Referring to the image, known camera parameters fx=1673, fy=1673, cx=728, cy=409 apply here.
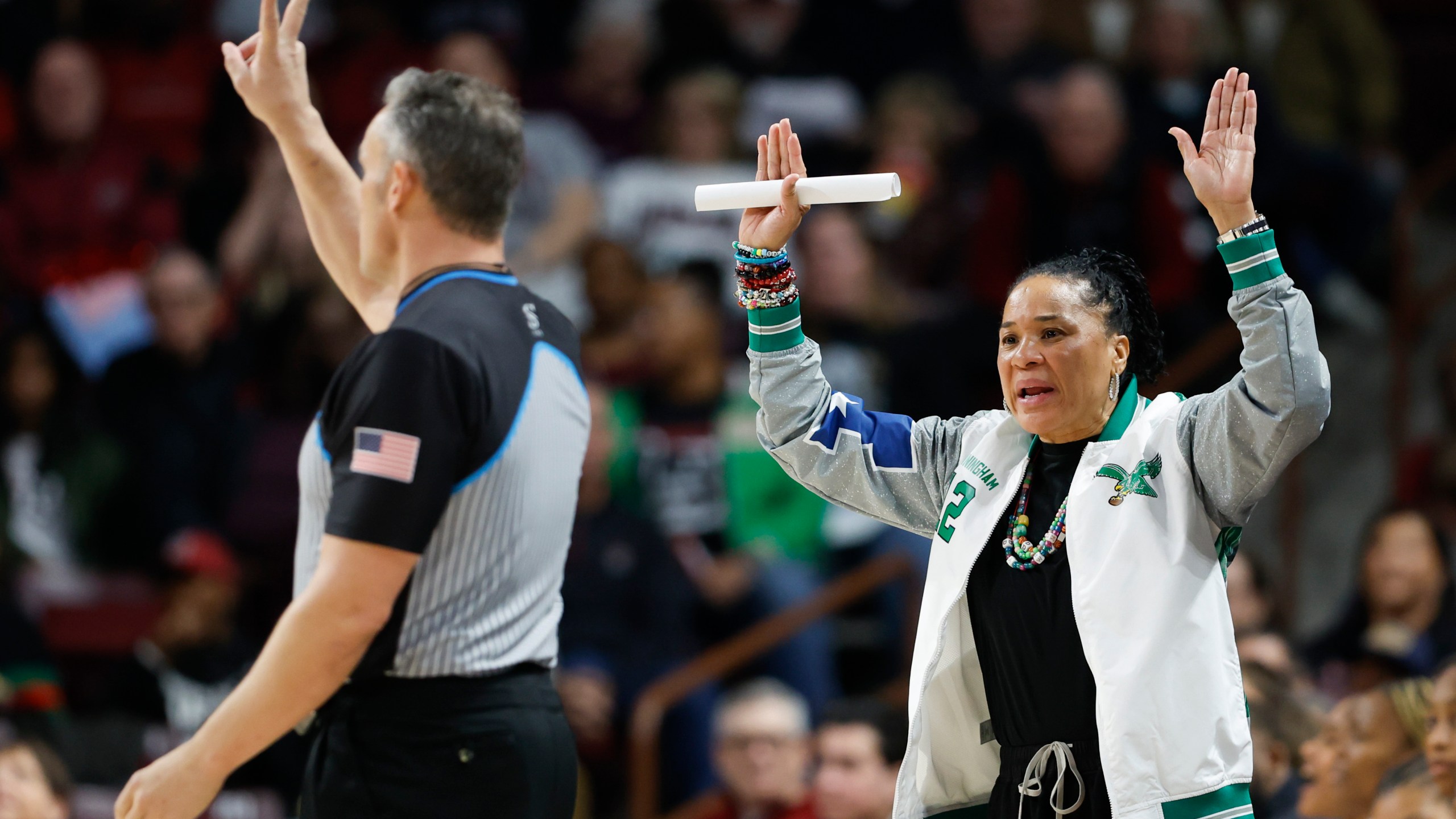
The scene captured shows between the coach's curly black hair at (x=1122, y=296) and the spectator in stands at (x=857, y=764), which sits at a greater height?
the coach's curly black hair at (x=1122, y=296)

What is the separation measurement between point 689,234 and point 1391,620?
3454mm

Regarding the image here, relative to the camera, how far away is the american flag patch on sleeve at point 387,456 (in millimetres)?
2434

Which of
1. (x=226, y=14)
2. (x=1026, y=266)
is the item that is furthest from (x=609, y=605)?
(x=226, y=14)

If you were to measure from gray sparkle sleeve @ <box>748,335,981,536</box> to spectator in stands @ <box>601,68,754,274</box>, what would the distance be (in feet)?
14.8

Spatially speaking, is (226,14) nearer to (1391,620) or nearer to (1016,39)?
(1016,39)

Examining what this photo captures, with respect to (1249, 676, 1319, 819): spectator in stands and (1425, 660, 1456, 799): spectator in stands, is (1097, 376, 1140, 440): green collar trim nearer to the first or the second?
(1425, 660, 1456, 799): spectator in stands

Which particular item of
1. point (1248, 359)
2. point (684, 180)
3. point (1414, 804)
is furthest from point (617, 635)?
point (1248, 359)

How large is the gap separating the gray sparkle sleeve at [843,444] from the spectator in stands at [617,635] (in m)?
3.09

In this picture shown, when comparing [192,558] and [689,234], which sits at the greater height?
[689,234]

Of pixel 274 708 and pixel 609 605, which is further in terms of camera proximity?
pixel 609 605

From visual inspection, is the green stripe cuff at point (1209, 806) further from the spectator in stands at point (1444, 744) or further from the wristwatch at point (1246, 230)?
the spectator in stands at point (1444, 744)

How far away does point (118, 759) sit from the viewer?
5.70 metres

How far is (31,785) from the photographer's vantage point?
452 cm

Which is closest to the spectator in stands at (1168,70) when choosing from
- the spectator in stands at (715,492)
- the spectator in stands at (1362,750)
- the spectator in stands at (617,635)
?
the spectator in stands at (715,492)
